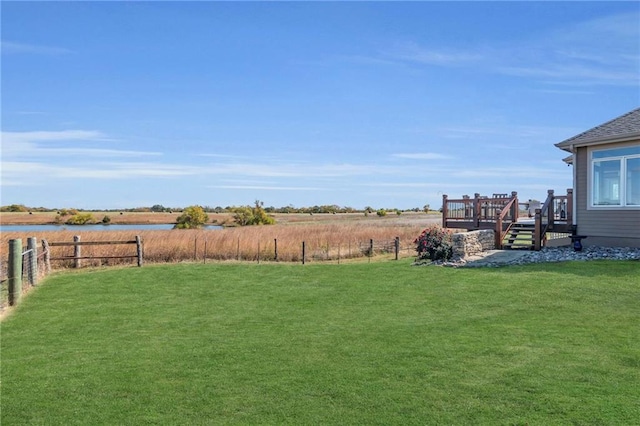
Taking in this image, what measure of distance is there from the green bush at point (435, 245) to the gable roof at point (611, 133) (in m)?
4.36

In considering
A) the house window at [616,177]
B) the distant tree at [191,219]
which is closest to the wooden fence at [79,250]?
the house window at [616,177]

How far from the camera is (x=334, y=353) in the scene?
607 cm

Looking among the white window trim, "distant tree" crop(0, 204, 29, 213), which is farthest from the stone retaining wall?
"distant tree" crop(0, 204, 29, 213)

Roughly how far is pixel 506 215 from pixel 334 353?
498 inches

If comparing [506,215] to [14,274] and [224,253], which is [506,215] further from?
[14,274]

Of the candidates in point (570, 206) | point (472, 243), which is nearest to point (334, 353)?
point (472, 243)

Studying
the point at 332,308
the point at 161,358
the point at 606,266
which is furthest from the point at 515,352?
the point at 606,266

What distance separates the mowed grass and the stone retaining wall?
3.34 m

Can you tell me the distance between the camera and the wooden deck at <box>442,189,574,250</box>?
1533 centimetres

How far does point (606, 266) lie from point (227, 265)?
995 centimetres

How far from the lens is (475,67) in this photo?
15.8m

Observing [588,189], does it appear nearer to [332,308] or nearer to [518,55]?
[518,55]

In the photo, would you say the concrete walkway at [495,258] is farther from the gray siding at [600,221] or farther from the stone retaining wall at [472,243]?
the gray siding at [600,221]

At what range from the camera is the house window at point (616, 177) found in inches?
531
